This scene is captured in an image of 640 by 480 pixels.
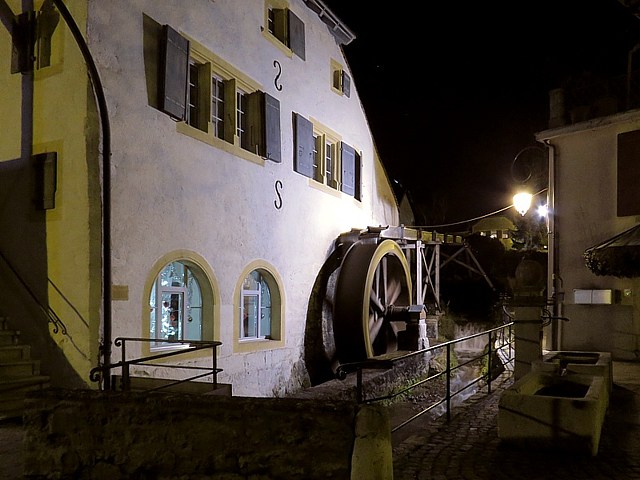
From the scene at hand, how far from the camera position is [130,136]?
24.3 feet

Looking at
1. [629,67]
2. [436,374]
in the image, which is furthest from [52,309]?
[629,67]

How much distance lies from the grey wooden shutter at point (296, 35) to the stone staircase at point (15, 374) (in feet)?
22.6

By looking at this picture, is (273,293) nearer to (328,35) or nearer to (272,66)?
(272,66)

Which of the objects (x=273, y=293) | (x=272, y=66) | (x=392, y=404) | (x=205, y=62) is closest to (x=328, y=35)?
(x=272, y=66)

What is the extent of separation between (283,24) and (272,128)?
2.18 m

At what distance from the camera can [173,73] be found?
8000 mm

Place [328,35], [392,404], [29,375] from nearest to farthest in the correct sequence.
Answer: [29,375], [392,404], [328,35]

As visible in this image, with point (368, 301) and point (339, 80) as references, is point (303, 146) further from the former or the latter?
point (368, 301)

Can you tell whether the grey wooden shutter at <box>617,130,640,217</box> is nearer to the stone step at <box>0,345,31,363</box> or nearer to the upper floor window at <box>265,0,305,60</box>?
the upper floor window at <box>265,0,305,60</box>

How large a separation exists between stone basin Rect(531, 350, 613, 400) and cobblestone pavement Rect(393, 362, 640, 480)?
409 millimetres

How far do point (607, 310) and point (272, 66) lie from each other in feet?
22.8

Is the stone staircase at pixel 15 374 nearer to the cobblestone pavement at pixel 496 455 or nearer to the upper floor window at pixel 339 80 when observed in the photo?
the cobblestone pavement at pixel 496 455

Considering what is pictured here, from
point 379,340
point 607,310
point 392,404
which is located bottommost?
point 392,404

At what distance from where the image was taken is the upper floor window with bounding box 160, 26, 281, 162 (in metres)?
8.02
